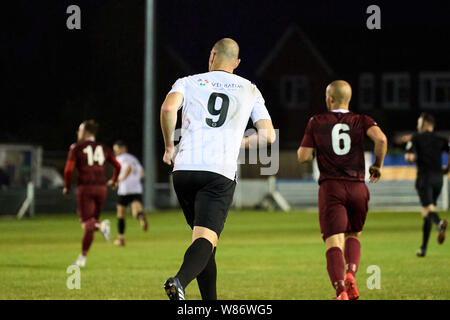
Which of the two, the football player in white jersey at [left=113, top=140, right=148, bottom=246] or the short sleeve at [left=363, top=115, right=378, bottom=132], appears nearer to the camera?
the short sleeve at [left=363, top=115, right=378, bottom=132]

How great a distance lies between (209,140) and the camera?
7703 mm

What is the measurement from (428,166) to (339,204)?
746 cm

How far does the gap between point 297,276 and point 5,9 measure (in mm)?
43697

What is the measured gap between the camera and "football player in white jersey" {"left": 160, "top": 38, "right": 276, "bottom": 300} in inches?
298

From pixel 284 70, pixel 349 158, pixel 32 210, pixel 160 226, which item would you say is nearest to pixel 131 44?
pixel 284 70

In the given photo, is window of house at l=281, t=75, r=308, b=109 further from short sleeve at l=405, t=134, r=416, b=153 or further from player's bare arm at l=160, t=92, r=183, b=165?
player's bare arm at l=160, t=92, r=183, b=165

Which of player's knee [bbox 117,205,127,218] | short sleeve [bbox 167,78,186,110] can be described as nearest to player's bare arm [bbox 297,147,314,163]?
short sleeve [bbox 167,78,186,110]

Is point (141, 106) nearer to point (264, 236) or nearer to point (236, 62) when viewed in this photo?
point (264, 236)

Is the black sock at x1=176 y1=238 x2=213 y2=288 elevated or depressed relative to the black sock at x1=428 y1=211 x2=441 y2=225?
elevated

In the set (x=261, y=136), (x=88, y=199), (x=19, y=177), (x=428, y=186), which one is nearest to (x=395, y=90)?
(x=19, y=177)

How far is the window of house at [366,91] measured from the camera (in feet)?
188

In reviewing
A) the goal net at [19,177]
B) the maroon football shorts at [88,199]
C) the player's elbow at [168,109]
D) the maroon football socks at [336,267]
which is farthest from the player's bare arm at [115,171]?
the goal net at [19,177]

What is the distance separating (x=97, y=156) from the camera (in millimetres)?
15258

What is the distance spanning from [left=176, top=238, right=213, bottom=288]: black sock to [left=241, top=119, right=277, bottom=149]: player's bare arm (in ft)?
2.97
